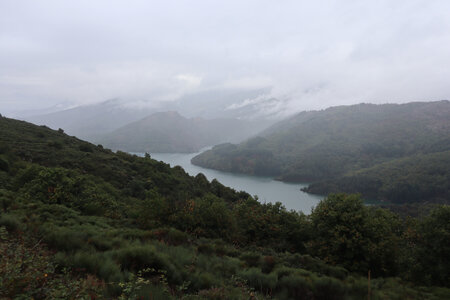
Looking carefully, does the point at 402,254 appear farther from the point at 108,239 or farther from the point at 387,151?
the point at 387,151

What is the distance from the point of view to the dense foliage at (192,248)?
239 inches

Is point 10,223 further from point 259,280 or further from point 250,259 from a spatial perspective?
point 250,259

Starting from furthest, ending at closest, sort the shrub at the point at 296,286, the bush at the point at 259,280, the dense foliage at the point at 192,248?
the shrub at the point at 296,286
the bush at the point at 259,280
the dense foliage at the point at 192,248

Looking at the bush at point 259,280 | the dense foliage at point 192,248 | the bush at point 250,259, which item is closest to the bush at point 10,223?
the dense foliage at point 192,248

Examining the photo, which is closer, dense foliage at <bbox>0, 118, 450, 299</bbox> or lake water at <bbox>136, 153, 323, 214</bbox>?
dense foliage at <bbox>0, 118, 450, 299</bbox>

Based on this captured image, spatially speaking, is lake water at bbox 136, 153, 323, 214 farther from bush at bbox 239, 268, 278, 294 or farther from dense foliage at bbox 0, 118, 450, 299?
bush at bbox 239, 268, 278, 294

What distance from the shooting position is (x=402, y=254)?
17.0 metres

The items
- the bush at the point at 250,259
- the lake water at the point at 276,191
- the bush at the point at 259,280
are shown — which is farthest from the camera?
the lake water at the point at 276,191

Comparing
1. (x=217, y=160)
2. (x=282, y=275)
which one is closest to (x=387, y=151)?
(x=217, y=160)

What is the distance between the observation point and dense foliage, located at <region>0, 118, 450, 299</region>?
239 inches

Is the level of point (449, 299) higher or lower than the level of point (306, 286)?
lower

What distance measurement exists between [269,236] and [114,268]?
15.6 m

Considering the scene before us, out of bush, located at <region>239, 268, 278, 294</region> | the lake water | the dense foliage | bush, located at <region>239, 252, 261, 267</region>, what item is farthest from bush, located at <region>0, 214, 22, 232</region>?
the lake water

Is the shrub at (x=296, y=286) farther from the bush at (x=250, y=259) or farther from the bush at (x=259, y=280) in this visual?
the bush at (x=250, y=259)
